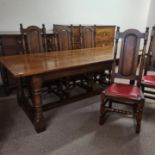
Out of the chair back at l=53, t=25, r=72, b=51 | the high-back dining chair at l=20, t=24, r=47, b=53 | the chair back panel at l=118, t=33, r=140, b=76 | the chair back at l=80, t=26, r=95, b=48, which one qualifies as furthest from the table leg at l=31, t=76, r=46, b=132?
the chair back at l=80, t=26, r=95, b=48

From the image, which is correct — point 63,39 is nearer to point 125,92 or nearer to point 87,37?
point 87,37

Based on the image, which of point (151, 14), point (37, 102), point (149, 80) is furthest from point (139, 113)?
point (151, 14)

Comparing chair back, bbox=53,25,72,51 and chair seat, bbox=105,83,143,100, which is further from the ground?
chair back, bbox=53,25,72,51

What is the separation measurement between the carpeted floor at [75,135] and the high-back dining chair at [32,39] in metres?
0.95

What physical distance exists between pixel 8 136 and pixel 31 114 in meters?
0.37

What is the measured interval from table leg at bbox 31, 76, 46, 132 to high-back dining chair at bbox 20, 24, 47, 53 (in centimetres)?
94

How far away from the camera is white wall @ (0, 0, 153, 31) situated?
10.3ft

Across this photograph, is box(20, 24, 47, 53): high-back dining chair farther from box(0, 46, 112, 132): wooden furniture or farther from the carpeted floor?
the carpeted floor

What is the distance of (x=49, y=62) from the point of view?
1.93 m

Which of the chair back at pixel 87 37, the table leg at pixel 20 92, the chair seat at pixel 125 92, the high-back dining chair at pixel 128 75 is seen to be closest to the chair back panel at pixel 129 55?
the high-back dining chair at pixel 128 75

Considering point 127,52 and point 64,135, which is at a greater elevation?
point 127,52

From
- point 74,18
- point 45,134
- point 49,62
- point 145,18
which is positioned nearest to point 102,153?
point 45,134

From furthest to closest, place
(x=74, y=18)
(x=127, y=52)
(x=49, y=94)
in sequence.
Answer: (x=74, y=18) → (x=49, y=94) → (x=127, y=52)

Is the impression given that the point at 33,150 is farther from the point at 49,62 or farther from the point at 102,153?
the point at 49,62
